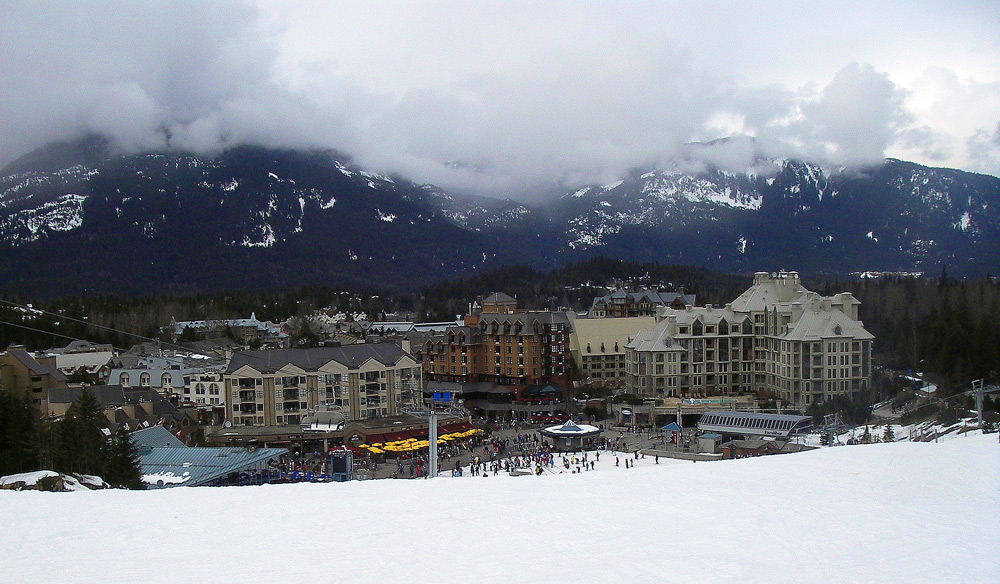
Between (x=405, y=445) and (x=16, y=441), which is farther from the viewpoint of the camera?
(x=405, y=445)

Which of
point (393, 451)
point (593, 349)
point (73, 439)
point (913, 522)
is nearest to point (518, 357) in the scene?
point (593, 349)

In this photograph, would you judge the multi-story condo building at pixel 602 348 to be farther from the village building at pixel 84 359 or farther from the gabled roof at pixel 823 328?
the village building at pixel 84 359

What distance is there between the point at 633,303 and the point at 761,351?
33.0 meters

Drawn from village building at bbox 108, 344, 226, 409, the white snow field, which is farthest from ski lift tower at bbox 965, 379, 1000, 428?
village building at bbox 108, 344, 226, 409

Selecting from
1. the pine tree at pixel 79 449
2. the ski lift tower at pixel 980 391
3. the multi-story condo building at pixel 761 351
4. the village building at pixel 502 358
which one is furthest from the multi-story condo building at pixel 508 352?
the pine tree at pixel 79 449

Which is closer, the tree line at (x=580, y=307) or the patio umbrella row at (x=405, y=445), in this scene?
the patio umbrella row at (x=405, y=445)

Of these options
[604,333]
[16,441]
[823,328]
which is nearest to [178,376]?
[16,441]

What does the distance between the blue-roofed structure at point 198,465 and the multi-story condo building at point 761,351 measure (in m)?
31.9

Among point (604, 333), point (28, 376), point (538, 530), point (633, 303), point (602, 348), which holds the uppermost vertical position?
point (538, 530)

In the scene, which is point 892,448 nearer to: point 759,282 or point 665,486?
point 665,486

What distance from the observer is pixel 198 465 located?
115 feet

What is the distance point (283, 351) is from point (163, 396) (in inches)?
349

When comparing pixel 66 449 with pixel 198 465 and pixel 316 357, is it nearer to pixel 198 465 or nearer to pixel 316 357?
pixel 198 465

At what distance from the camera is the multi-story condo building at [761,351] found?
187 ft
